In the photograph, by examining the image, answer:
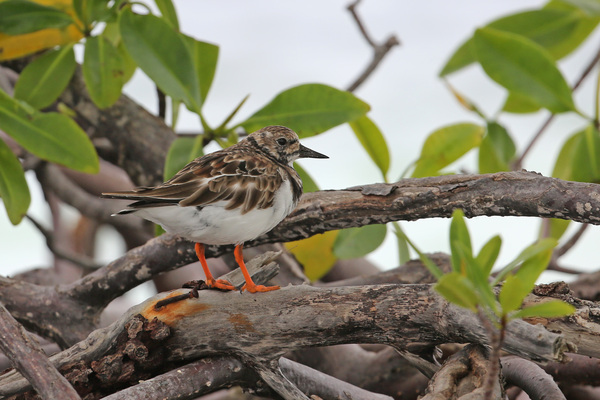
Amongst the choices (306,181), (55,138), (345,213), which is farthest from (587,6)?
(55,138)

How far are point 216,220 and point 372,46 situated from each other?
1727mm

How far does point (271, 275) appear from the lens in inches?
82.7

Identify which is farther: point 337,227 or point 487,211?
point 337,227

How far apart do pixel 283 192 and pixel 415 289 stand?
47cm

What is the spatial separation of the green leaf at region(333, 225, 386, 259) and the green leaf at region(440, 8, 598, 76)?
96 cm

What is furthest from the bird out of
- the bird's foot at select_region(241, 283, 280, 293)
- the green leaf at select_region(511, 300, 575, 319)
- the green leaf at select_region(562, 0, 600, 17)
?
the green leaf at select_region(562, 0, 600, 17)

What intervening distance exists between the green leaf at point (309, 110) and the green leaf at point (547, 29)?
0.92m

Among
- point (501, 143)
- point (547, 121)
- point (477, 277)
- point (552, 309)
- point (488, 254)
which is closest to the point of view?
point (552, 309)

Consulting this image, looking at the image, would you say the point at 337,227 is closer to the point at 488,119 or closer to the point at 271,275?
the point at 271,275

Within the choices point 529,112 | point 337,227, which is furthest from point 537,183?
point 529,112

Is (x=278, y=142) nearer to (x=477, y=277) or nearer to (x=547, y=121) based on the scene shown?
(x=477, y=277)

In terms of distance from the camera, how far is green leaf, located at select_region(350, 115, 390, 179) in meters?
2.57

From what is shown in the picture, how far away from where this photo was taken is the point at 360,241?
8.13 ft

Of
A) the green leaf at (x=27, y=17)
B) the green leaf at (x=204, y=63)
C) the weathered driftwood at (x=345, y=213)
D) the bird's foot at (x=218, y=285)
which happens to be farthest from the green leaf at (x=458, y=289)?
the green leaf at (x=27, y=17)
